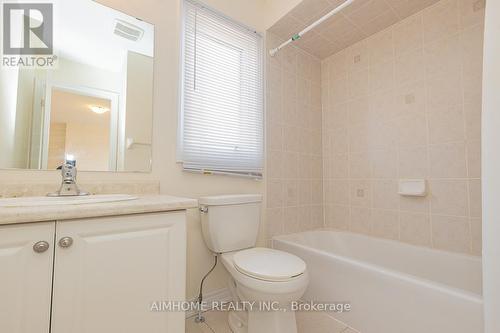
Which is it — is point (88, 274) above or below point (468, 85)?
below

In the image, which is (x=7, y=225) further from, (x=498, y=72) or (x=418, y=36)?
(x=418, y=36)

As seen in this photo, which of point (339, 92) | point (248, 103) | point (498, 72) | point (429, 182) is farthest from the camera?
point (339, 92)

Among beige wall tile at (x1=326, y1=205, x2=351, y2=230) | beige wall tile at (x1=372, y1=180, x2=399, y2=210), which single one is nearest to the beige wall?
beige wall tile at (x1=326, y1=205, x2=351, y2=230)

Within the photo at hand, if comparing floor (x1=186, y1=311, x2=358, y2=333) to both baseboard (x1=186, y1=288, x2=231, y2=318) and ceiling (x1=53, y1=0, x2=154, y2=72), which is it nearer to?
baseboard (x1=186, y1=288, x2=231, y2=318)

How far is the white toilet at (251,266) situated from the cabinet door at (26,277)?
758mm

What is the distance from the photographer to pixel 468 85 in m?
1.53

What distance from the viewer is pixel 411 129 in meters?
1.78

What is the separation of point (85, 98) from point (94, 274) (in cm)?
94

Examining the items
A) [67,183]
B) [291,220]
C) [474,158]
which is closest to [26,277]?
[67,183]

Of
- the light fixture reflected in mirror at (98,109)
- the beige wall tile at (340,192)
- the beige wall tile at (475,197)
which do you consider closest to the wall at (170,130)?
the light fixture reflected in mirror at (98,109)

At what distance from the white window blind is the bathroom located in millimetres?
14

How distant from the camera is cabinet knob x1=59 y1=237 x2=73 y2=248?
692 millimetres

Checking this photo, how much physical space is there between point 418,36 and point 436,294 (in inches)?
71.3

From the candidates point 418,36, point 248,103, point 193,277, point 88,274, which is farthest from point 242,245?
point 418,36
